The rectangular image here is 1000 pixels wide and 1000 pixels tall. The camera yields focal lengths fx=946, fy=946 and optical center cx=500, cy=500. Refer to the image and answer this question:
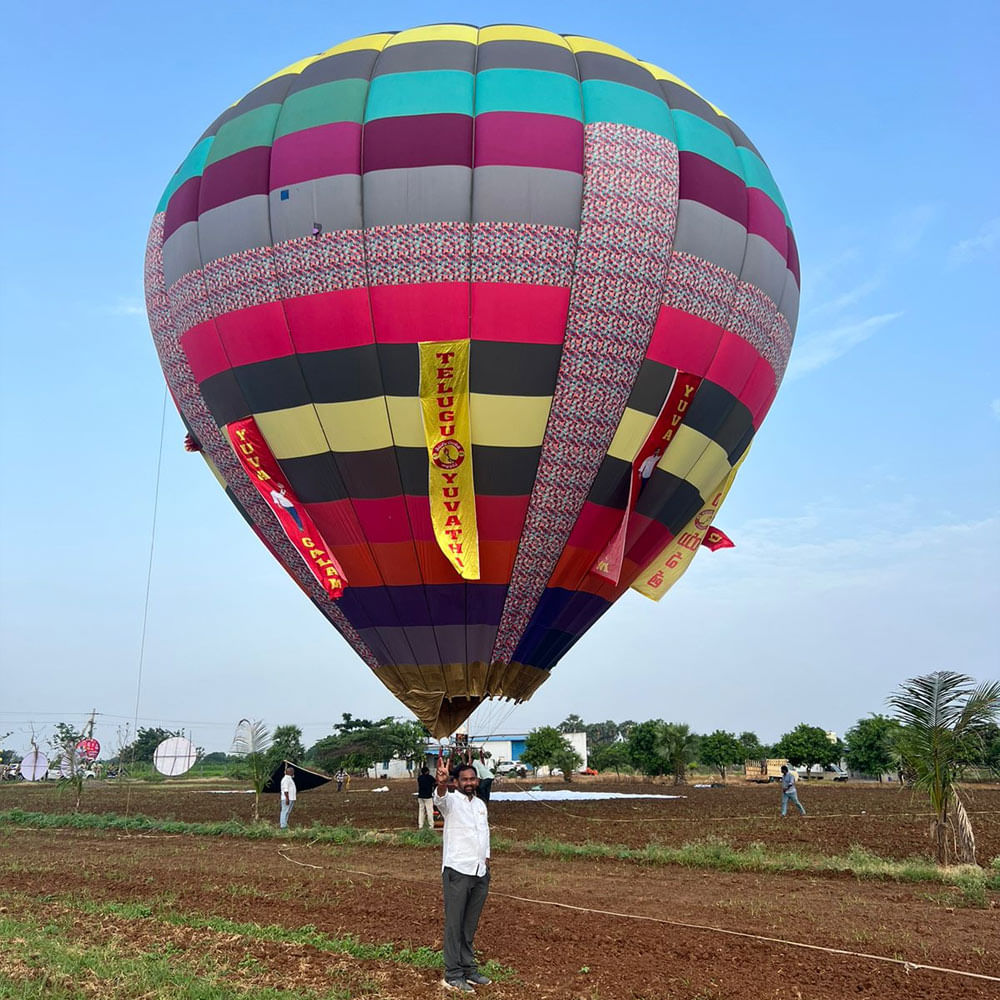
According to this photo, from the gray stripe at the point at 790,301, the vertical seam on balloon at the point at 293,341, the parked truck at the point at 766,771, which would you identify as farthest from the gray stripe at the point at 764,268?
the parked truck at the point at 766,771

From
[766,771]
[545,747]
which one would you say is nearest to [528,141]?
[545,747]

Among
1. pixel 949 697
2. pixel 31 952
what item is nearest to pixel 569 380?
pixel 949 697

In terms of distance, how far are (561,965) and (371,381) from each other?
9945 mm

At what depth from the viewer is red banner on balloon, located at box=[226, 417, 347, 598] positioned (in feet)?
54.1

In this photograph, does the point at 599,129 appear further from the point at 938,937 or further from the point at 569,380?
the point at 938,937

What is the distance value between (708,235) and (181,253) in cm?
941

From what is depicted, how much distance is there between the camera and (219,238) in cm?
1636

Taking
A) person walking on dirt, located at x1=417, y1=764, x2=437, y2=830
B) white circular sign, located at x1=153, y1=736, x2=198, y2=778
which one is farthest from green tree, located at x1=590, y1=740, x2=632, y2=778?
person walking on dirt, located at x1=417, y1=764, x2=437, y2=830

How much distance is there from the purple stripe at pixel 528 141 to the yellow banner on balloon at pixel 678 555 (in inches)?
279

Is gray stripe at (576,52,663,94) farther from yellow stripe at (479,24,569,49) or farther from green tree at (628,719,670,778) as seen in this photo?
green tree at (628,719,670,778)

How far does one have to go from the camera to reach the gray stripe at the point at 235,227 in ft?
52.1

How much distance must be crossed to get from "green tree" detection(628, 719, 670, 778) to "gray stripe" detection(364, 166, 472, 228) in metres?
37.4

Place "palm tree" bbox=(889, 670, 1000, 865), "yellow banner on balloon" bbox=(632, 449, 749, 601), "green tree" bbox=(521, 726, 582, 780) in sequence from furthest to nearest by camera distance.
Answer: "green tree" bbox=(521, 726, 582, 780) → "yellow banner on balloon" bbox=(632, 449, 749, 601) → "palm tree" bbox=(889, 670, 1000, 865)

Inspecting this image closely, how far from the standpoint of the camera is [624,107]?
16172mm
